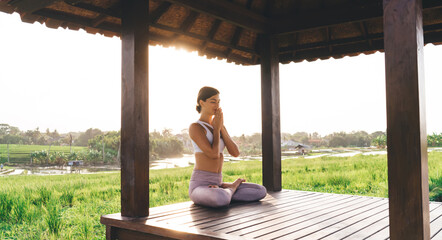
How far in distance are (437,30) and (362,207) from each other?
7.66 feet

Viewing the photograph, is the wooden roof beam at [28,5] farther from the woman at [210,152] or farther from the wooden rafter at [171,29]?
the woman at [210,152]

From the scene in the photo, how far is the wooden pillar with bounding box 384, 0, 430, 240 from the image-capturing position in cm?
204

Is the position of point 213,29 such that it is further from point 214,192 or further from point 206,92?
point 214,192

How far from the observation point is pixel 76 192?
8984mm

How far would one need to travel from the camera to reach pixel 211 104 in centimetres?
408

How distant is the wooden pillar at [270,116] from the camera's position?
5164 mm

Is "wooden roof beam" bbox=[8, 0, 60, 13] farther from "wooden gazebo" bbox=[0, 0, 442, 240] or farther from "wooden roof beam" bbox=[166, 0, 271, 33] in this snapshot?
"wooden roof beam" bbox=[166, 0, 271, 33]

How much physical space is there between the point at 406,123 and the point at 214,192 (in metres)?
2.16

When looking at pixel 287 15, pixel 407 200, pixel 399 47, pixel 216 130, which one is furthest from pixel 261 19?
pixel 407 200

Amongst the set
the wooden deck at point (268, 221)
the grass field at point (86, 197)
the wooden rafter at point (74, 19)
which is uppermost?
the wooden rafter at point (74, 19)

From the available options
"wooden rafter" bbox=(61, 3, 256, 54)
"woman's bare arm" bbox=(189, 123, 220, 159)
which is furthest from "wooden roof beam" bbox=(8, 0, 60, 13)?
"woman's bare arm" bbox=(189, 123, 220, 159)

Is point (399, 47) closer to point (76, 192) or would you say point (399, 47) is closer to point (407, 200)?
point (407, 200)

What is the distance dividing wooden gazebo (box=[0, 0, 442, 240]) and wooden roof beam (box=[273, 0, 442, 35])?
12 mm

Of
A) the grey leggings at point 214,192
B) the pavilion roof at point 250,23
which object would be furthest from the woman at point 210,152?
the pavilion roof at point 250,23
